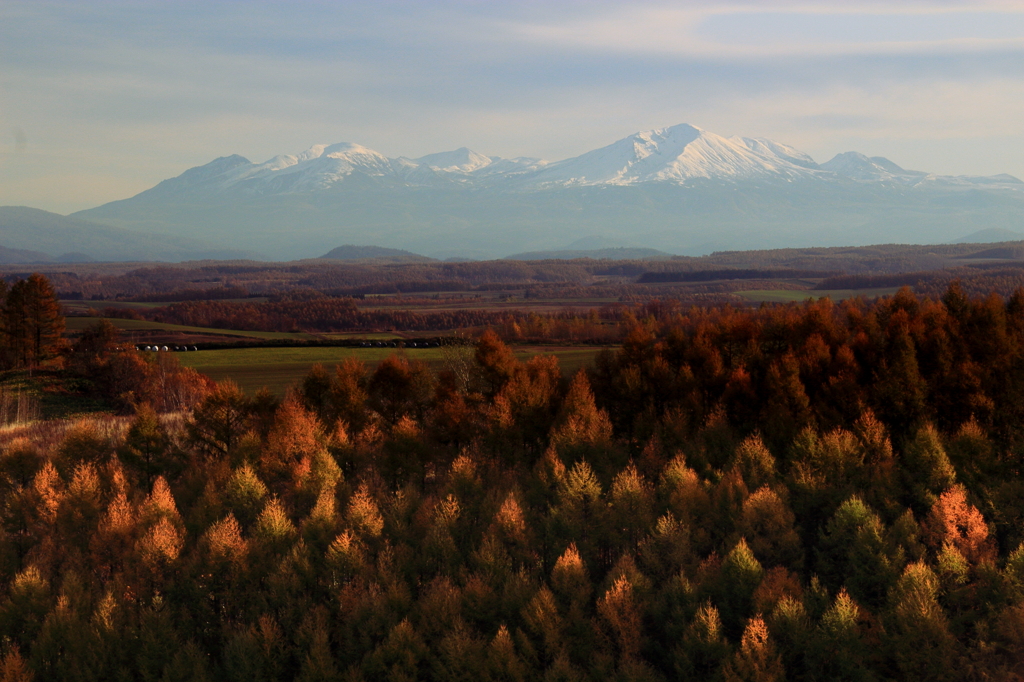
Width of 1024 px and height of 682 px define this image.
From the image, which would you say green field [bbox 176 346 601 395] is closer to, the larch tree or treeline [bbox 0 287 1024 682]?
the larch tree

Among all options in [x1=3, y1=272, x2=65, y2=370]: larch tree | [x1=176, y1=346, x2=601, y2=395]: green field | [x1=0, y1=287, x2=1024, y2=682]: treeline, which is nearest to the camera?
[x1=0, y1=287, x2=1024, y2=682]: treeline

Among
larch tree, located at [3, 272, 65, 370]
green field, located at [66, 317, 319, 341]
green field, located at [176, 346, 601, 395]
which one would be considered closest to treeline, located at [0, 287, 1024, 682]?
green field, located at [176, 346, 601, 395]

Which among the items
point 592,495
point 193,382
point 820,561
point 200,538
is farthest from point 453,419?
→ point 193,382

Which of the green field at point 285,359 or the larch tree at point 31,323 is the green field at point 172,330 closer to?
the green field at point 285,359

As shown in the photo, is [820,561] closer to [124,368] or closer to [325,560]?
[325,560]

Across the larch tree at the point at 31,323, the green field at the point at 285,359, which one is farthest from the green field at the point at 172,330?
the larch tree at the point at 31,323

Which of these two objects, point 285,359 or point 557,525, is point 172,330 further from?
point 557,525
